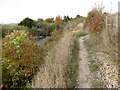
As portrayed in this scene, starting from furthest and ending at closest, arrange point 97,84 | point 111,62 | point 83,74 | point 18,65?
point 111,62 < point 83,74 < point 18,65 < point 97,84

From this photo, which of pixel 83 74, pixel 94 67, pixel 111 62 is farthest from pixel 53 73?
pixel 111 62

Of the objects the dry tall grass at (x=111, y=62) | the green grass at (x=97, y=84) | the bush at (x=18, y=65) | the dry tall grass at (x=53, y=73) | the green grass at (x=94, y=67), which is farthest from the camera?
the green grass at (x=94, y=67)

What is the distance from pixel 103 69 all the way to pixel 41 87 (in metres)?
2.07

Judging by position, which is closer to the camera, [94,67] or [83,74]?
[83,74]

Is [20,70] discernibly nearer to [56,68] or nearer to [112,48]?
[56,68]

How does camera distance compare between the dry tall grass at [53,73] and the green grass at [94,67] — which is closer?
the dry tall grass at [53,73]

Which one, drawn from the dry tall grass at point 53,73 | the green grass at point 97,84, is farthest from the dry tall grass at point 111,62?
the dry tall grass at point 53,73

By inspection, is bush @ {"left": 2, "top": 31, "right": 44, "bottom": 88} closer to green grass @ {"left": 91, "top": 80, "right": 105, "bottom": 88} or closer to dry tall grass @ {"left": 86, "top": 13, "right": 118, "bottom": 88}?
green grass @ {"left": 91, "top": 80, "right": 105, "bottom": 88}

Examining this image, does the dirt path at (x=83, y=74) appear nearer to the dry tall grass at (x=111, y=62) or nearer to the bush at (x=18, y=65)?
the dry tall grass at (x=111, y=62)

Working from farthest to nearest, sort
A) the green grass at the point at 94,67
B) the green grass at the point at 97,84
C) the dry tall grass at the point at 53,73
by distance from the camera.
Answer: the green grass at the point at 94,67, the green grass at the point at 97,84, the dry tall grass at the point at 53,73

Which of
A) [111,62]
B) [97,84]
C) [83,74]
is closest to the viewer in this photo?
[97,84]

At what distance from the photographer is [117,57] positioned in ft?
12.4

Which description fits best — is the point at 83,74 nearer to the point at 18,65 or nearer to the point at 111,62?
the point at 111,62

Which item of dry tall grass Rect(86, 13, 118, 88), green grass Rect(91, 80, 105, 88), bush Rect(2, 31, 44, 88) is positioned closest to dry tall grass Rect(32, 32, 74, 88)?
bush Rect(2, 31, 44, 88)
